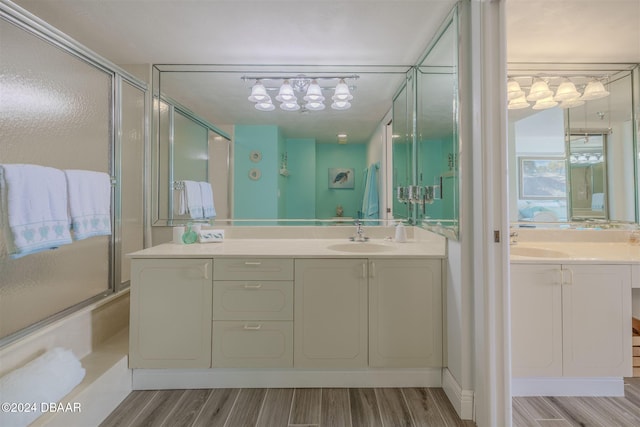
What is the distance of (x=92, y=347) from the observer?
5.95 ft

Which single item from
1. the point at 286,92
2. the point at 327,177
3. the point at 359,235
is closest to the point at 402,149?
the point at 327,177

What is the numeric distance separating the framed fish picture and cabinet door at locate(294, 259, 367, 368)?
2.49ft

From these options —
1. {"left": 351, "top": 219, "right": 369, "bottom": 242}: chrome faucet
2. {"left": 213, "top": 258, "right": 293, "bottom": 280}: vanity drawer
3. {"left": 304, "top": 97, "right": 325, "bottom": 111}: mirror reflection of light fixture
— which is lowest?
{"left": 213, "top": 258, "right": 293, "bottom": 280}: vanity drawer

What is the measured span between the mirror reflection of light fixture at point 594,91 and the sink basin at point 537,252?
1145mm

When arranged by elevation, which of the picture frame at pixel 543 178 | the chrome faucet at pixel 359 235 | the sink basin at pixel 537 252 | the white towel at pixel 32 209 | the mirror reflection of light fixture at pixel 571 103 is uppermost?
the mirror reflection of light fixture at pixel 571 103

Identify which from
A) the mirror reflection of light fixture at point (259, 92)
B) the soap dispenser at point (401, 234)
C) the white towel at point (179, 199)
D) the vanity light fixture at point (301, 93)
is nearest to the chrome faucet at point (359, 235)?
the soap dispenser at point (401, 234)

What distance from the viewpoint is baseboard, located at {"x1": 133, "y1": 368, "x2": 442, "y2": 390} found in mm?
1751

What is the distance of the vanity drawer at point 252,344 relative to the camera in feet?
5.66

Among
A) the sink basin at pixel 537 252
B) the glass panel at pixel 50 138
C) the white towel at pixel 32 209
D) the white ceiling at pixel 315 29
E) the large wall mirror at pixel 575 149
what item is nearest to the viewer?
the white towel at pixel 32 209

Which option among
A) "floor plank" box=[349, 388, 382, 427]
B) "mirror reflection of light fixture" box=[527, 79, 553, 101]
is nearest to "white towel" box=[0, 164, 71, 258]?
"floor plank" box=[349, 388, 382, 427]

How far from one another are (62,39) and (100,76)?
32 cm

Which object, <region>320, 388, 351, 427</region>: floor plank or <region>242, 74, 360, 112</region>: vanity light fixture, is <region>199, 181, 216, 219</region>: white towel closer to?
<region>242, 74, 360, 112</region>: vanity light fixture

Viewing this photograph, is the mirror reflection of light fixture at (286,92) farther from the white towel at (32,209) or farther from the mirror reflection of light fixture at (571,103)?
the mirror reflection of light fixture at (571,103)

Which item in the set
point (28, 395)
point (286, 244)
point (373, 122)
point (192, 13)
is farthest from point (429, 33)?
point (28, 395)
